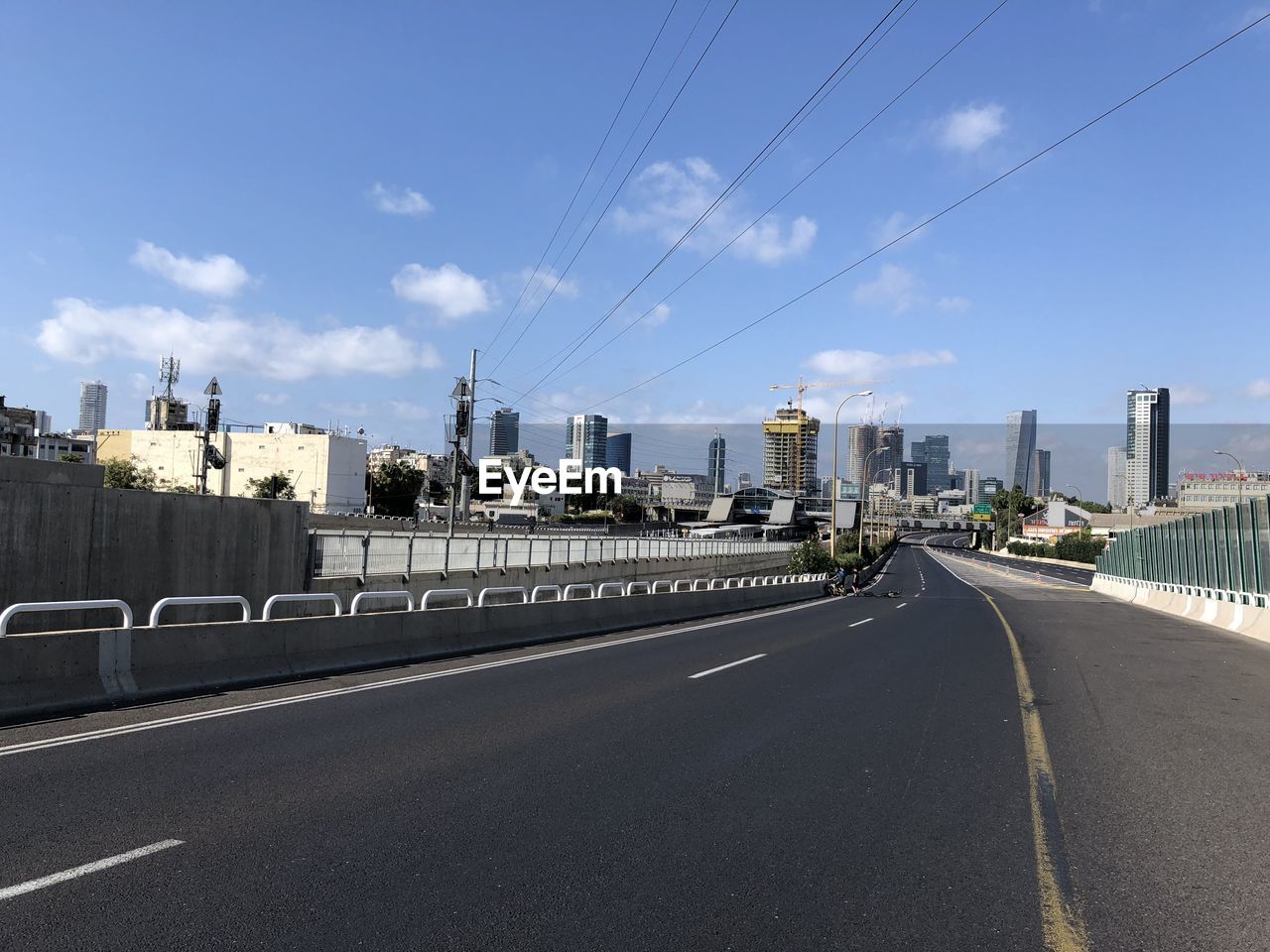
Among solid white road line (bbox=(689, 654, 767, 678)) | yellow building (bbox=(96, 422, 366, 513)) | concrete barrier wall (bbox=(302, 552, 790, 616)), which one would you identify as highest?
yellow building (bbox=(96, 422, 366, 513))

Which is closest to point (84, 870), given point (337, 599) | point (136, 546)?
point (337, 599)

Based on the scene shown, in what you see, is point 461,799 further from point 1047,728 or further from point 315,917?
point 1047,728

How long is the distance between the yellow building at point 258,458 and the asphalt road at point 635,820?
11901 centimetres

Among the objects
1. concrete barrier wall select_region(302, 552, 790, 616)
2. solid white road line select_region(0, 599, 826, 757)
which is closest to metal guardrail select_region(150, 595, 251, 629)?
solid white road line select_region(0, 599, 826, 757)

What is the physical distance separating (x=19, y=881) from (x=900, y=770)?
6.50 meters

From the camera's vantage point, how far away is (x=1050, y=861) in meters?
5.84

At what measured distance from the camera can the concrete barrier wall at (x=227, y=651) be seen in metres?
9.35

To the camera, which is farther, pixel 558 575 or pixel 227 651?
pixel 558 575

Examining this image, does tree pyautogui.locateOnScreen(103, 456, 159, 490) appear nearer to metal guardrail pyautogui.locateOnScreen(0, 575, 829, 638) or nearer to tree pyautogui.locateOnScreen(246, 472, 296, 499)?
tree pyautogui.locateOnScreen(246, 472, 296, 499)

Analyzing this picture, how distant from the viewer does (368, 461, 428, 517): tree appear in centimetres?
14562

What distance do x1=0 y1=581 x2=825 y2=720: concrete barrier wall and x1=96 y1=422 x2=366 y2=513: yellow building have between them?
112 meters

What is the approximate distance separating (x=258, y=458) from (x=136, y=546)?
115 meters

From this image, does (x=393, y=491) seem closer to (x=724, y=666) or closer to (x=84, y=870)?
(x=724, y=666)

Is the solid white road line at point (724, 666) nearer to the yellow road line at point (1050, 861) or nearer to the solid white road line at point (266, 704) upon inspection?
the solid white road line at point (266, 704)
